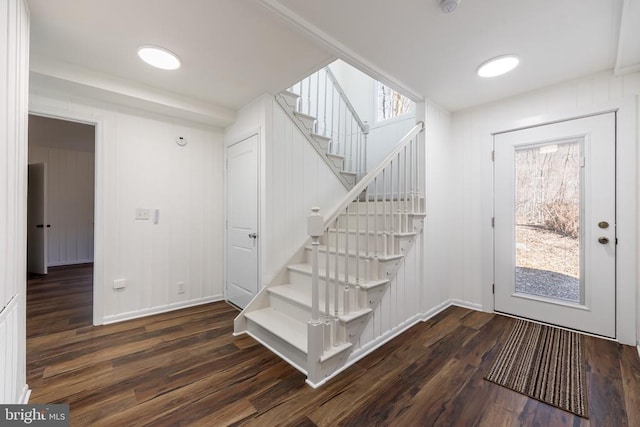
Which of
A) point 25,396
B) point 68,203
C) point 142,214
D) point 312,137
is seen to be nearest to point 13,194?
point 25,396

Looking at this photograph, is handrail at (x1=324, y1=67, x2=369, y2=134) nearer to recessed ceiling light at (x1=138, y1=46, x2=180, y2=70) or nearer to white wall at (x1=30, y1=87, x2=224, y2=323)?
white wall at (x1=30, y1=87, x2=224, y2=323)

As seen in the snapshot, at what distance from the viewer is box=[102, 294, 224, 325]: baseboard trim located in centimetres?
272

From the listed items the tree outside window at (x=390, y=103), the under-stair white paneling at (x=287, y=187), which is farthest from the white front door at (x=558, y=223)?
the under-stair white paneling at (x=287, y=187)

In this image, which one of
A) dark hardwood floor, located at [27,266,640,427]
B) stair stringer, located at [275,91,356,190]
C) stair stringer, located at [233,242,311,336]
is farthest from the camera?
stair stringer, located at [275,91,356,190]

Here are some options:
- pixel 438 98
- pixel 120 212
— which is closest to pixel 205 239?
pixel 120 212

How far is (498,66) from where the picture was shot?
7.32 ft

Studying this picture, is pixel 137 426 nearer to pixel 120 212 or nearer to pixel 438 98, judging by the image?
pixel 120 212

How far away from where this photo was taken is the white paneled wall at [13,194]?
120 cm

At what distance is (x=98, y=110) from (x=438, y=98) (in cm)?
352

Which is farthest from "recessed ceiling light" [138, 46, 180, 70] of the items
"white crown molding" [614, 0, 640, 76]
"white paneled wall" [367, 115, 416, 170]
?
"white crown molding" [614, 0, 640, 76]

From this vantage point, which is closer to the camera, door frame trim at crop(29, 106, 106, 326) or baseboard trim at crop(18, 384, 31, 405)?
baseboard trim at crop(18, 384, 31, 405)

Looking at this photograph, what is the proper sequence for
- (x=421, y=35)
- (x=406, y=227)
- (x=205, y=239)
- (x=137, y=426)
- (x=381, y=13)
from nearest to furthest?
(x=137, y=426), (x=381, y=13), (x=421, y=35), (x=406, y=227), (x=205, y=239)

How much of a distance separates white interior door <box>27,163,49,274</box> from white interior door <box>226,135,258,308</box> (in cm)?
421

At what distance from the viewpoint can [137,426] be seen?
1406 mm
